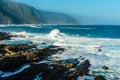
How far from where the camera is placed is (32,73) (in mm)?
23672

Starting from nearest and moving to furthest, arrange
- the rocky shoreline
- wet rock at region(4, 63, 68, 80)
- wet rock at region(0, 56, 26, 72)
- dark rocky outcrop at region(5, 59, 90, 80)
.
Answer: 1. wet rock at region(4, 63, 68, 80)
2. dark rocky outcrop at region(5, 59, 90, 80)
3. the rocky shoreline
4. wet rock at region(0, 56, 26, 72)

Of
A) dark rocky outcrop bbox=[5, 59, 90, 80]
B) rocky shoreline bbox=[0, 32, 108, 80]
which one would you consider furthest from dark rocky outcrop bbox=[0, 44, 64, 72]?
dark rocky outcrop bbox=[5, 59, 90, 80]

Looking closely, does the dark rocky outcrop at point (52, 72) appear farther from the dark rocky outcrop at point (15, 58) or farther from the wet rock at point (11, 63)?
the dark rocky outcrop at point (15, 58)

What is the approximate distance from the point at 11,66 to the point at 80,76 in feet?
18.7

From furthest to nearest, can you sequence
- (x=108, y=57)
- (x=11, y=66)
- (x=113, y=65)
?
(x=108, y=57), (x=113, y=65), (x=11, y=66)

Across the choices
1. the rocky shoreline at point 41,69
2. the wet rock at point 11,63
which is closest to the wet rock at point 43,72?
the rocky shoreline at point 41,69

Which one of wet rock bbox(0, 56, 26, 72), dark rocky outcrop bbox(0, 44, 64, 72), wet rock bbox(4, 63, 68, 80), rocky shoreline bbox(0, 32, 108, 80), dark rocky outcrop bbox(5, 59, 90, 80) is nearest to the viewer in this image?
wet rock bbox(4, 63, 68, 80)

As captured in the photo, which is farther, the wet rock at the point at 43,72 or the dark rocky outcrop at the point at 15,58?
the dark rocky outcrop at the point at 15,58

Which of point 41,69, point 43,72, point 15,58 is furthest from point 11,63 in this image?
point 43,72

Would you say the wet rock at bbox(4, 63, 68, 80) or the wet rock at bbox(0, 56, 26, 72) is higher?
the wet rock at bbox(0, 56, 26, 72)

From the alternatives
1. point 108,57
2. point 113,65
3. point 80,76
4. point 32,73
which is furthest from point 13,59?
point 108,57

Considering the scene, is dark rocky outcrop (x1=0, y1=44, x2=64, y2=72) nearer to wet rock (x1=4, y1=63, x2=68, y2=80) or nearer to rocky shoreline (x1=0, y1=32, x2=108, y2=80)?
rocky shoreline (x1=0, y1=32, x2=108, y2=80)

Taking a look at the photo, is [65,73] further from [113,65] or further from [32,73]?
[113,65]

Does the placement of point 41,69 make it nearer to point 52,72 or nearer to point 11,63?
point 52,72
